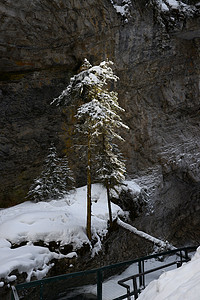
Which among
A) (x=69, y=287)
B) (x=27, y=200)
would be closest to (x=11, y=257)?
(x=69, y=287)

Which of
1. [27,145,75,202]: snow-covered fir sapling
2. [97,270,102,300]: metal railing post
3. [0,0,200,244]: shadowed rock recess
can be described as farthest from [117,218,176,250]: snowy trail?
[97,270,102,300]: metal railing post

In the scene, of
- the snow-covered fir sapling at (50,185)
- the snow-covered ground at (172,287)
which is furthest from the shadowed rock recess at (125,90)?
the snow-covered ground at (172,287)

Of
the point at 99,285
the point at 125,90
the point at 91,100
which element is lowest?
the point at 99,285

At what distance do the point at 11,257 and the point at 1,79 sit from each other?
55.8 ft

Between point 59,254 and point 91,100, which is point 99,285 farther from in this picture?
point 91,100

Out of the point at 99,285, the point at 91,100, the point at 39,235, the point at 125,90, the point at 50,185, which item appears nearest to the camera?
the point at 99,285

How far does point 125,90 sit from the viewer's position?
77.6 ft

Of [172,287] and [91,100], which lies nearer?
[172,287]

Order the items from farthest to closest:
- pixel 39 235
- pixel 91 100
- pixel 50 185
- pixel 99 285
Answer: pixel 50 185, pixel 91 100, pixel 39 235, pixel 99 285

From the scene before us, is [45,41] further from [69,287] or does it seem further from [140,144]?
[69,287]

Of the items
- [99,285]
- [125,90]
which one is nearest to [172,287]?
[99,285]

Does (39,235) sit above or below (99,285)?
below

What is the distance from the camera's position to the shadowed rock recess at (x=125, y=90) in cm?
2019

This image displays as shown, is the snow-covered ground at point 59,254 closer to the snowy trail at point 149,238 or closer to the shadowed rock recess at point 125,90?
the snowy trail at point 149,238
